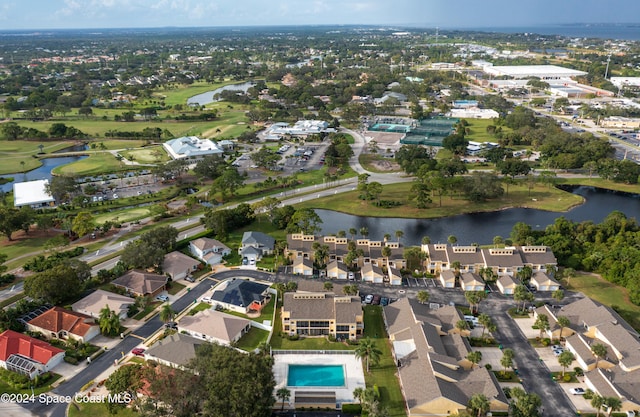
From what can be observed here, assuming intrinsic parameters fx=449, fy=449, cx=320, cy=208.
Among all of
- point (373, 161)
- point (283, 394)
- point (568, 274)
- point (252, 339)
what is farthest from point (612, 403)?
point (373, 161)

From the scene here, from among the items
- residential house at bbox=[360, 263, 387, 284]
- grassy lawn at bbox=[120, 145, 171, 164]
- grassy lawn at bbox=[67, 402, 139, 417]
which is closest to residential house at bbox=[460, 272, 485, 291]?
residential house at bbox=[360, 263, 387, 284]

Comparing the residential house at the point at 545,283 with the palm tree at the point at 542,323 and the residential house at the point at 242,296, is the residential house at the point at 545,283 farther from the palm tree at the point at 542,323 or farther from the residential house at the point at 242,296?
the residential house at the point at 242,296

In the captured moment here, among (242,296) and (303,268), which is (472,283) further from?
(242,296)

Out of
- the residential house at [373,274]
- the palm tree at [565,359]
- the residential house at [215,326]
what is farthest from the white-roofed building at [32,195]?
the palm tree at [565,359]

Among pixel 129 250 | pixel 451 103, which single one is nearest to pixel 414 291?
pixel 129 250

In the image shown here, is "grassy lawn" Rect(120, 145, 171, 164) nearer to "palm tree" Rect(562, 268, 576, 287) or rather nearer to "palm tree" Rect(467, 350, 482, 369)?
"palm tree" Rect(467, 350, 482, 369)

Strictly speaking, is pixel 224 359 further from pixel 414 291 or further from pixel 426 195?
pixel 426 195
